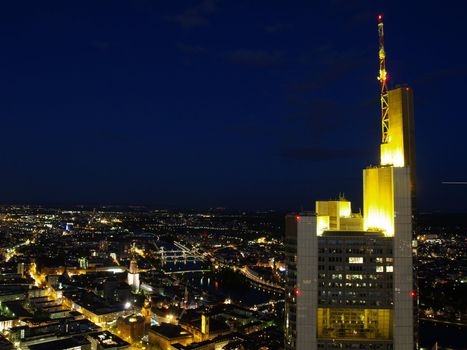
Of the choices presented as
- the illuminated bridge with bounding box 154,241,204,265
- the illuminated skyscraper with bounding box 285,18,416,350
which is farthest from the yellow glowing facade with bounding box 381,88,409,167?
the illuminated bridge with bounding box 154,241,204,265

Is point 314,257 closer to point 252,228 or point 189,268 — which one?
point 189,268

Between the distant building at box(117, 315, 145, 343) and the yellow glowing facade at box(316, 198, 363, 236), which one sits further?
the distant building at box(117, 315, 145, 343)

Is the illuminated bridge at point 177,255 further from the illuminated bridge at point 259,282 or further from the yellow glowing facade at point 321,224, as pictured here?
the yellow glowing facade at point 321,224

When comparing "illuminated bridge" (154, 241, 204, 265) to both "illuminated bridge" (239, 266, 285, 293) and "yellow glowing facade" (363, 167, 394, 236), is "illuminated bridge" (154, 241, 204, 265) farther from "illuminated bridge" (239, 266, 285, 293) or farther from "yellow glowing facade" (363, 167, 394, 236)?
"yellow glowing facade" (363, 167, 394, 236)

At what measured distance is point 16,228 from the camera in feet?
237

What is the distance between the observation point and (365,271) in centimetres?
998

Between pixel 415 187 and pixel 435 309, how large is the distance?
57.9 feet

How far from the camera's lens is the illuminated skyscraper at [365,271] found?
32.6ft

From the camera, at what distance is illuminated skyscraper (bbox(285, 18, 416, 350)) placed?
994cm

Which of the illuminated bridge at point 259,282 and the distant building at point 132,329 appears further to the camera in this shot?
the illuminated bridge at point 259,282

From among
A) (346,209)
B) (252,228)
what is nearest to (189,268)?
(346,209)

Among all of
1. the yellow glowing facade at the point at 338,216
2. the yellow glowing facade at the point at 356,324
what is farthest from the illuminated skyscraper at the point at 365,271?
the yellow glowing facade at the point at 338,216

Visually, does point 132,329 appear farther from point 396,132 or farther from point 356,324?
point 396,132

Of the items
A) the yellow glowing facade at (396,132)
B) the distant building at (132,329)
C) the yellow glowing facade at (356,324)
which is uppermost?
the yellow glowing facade at (396,132)
